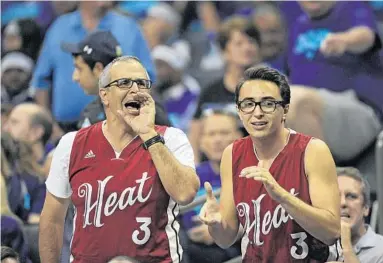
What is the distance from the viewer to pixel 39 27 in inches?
446

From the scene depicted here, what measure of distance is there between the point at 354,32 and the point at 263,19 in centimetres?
159

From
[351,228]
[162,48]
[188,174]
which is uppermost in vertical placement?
[162,48]

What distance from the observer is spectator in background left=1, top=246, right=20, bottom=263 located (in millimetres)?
6189

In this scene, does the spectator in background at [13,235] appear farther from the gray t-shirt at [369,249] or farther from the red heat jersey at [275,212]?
the gray t-shirt at [369,249]

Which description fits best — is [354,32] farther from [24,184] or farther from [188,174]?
[188,174]

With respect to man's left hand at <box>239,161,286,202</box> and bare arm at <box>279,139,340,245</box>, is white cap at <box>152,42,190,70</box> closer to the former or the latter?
bare arm at <box>279,139,340,245</box>

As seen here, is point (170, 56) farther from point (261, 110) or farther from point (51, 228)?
point (261, 110)

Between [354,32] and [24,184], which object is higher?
[354,32]

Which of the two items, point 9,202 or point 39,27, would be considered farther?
point 39,27

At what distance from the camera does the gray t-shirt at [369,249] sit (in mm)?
6207

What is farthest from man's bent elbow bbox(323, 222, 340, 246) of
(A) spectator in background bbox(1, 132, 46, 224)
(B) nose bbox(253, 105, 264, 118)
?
(A) spectator in background bbox(1, 132, 46, 224)

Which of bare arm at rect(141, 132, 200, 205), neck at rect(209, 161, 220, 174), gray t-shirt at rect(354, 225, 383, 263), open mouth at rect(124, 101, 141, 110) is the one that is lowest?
gray t-shirt at rect(354, 225, 383, 263)

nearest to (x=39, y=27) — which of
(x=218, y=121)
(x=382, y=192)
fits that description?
(x=218, y=121)

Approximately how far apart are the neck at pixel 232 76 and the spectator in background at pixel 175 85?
1.30 m
